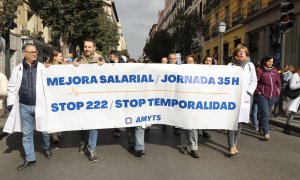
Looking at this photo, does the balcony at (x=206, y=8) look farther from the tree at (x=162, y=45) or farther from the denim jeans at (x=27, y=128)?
the denim jeans at (x=27, y=128)

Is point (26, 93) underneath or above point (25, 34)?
underneath

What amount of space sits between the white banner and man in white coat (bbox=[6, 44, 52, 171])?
0.51 meters

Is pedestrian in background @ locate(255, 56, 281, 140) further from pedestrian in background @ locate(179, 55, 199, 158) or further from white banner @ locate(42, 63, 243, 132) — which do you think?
pedestrian in background @ locate(179, 55, 199, 158)

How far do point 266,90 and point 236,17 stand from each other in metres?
20.9

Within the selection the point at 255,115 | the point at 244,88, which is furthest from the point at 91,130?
the point at 255,115

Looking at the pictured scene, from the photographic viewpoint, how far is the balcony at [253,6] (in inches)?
913

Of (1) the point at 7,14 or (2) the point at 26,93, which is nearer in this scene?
(2) the point at 26,93

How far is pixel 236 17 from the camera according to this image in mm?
28016

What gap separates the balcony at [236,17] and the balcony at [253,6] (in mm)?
1656

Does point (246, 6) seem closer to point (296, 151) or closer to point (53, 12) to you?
point (53, 12)

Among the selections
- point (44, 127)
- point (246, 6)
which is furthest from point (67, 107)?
point (246, 6)

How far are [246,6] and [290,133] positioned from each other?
18180 mm

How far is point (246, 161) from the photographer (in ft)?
20.1

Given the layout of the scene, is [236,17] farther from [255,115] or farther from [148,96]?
[148,96]
